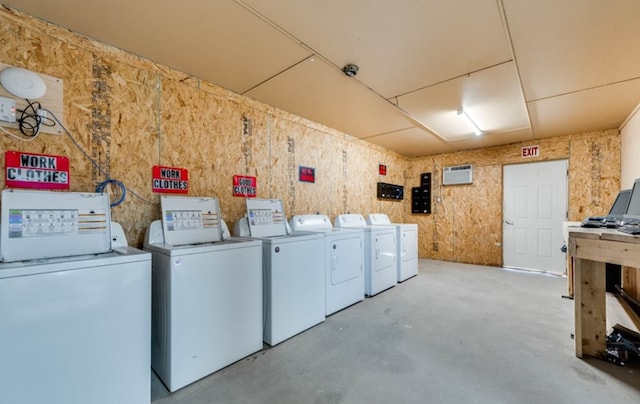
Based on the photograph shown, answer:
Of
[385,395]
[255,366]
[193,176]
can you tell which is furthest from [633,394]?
[193,176]

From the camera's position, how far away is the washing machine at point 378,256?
357 cm

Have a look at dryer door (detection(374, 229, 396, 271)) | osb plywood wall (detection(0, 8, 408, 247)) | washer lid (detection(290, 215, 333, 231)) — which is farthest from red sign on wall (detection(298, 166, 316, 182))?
dryer door (detection(374, 229, 396, 271))

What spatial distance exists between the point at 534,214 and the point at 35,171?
6.57 meters

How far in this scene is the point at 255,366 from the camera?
6.52 ft

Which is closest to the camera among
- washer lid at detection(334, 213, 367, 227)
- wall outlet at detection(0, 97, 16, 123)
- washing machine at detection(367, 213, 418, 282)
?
wall outlet at detection(0, 97, 16, 123)

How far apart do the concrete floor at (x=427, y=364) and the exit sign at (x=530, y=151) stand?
2.80m

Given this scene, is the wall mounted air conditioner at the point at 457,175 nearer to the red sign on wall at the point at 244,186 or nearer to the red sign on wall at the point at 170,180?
the red sign on wall at the point at 244,186

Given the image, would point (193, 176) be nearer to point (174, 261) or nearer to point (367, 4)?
point (174, 261)

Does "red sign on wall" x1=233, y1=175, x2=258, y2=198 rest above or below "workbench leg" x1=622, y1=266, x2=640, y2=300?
above

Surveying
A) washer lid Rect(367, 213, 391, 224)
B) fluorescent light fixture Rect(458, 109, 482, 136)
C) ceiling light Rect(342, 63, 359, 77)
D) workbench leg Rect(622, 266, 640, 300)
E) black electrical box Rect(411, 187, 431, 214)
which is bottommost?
workbench leg Rect(622, 266, 640, 300)

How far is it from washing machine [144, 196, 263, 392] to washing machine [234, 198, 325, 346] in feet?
0.39

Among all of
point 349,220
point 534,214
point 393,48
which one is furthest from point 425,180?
point 393,48

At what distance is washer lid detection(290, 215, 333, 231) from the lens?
330 centimetres

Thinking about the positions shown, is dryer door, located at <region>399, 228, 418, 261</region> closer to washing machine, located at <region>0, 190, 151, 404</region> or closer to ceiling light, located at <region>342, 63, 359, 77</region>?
ceiling light, located at <region>342, 63, 359, 77</region>
